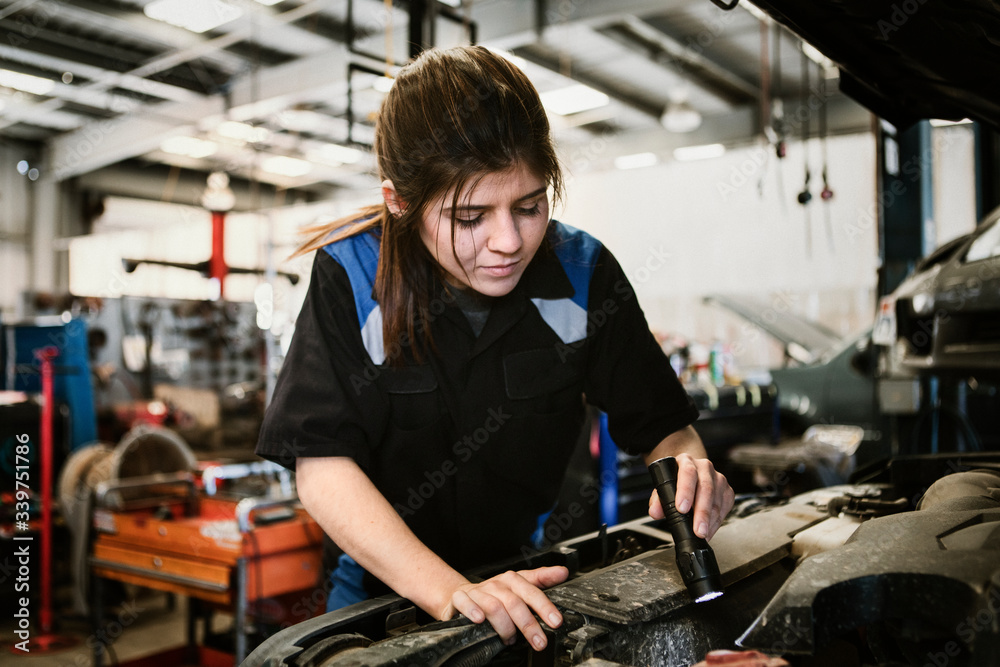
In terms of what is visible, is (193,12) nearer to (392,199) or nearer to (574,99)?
(574,99)

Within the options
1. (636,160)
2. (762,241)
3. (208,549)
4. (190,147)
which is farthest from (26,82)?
(762,241)

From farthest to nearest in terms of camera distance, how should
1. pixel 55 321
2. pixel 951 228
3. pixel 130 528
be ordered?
1. pixel 951 228
2. pixel 55 321
3. pixel 130 528

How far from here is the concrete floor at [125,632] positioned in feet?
9.77

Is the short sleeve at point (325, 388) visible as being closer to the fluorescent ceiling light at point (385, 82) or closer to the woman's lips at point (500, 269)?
the woman's lips at point (500, 269)

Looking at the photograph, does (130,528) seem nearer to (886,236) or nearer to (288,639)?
(288,639)

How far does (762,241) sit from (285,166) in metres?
6.49

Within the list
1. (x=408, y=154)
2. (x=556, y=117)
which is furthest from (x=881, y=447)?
(x=556, y=117)

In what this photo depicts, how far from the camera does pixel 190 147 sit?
916cm

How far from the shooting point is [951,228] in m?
5.75

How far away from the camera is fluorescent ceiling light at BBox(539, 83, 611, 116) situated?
716cm

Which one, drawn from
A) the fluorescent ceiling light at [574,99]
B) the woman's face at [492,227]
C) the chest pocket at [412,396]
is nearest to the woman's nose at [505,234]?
the woman's face at [492,227]

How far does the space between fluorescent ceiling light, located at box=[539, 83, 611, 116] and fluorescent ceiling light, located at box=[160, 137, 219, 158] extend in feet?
14.2

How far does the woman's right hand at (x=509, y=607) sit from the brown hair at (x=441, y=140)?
37cm

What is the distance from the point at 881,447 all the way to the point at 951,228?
3761 mm
